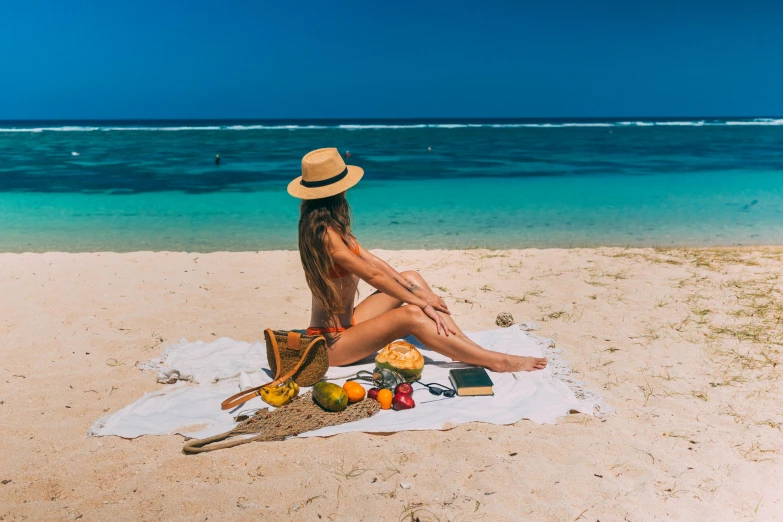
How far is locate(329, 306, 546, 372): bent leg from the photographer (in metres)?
4.73

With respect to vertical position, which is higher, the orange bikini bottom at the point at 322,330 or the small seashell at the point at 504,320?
the orange bikini bottom at the point at 322,330

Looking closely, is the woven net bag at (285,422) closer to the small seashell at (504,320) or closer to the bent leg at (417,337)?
the bent leg at (417,337)

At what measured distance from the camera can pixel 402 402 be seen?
14.3 ft

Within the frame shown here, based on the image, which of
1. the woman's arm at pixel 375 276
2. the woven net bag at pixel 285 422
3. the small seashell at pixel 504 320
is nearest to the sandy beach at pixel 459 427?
the woven net bag at pixel 285 422

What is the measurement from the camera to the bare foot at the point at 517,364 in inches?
194

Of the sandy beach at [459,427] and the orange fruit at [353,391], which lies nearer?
the sandy beach at [459,427]

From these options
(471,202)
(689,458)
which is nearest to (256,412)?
(689,458)

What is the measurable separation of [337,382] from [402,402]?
700mm

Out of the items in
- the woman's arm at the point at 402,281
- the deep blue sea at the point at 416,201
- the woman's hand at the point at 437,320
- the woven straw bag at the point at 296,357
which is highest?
the woman's arm at the point at 402,281

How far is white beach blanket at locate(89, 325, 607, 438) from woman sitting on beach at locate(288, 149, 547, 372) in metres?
0.24

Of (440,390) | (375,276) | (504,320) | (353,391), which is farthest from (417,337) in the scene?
(504,320)

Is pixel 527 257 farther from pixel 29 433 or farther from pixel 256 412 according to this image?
pixel 29 433

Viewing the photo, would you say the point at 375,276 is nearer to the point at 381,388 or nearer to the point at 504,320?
the point at 381,388

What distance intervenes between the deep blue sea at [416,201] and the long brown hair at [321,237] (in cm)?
640
